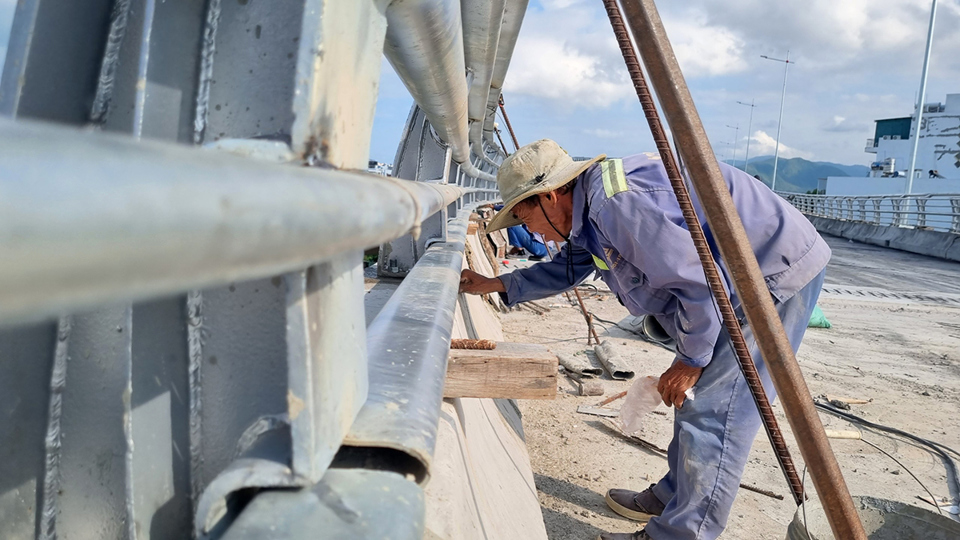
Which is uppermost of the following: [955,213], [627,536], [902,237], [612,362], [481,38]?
[955,213]

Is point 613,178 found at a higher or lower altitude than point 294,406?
higher

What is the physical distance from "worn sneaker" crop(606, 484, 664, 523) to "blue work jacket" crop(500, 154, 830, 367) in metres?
1.02

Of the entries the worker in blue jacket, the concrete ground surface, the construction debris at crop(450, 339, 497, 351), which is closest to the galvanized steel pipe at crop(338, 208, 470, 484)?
the construction debris at crop(450, 339, 497, 351)

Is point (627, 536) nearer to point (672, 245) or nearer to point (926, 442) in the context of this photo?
point (672, 245)

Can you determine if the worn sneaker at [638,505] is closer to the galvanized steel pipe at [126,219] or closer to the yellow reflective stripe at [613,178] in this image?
the yellow reflective stripe at [613,178]

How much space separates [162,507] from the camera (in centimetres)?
90

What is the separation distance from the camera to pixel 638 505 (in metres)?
3.52

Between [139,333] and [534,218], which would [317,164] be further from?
[534,218]

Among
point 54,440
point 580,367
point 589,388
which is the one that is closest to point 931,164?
point 580,367

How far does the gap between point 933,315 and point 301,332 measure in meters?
10.9

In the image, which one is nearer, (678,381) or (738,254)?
(738,254)

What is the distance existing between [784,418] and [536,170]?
127 inches

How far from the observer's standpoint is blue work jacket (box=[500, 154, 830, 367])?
257cm

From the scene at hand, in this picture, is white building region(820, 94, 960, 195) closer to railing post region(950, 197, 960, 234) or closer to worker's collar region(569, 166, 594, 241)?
railing post region(950, 197, 960, 234)
